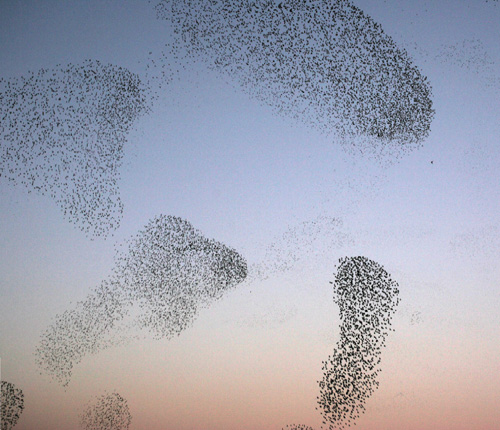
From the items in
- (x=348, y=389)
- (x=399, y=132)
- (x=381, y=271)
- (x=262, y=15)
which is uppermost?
(x=262, y=15)

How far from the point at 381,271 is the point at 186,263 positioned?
3.69 metres

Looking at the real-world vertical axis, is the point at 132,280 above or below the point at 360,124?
below

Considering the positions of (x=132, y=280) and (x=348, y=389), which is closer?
(x=348, y=389)

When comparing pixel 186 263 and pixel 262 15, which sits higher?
pixel 262 15

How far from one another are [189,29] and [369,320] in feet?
21.2

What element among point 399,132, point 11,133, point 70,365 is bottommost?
point 70,365

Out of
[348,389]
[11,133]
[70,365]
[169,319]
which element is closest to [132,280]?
[169,319]

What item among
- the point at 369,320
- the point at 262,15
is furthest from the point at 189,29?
the point at 369,320

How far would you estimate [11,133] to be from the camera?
10.1m

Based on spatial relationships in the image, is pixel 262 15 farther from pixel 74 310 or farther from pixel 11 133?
pixel 74 310

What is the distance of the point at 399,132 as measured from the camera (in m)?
9.99

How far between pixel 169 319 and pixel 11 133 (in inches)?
184

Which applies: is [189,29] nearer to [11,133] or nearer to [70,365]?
[11,133]

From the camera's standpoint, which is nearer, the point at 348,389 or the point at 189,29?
the point at 348,389
